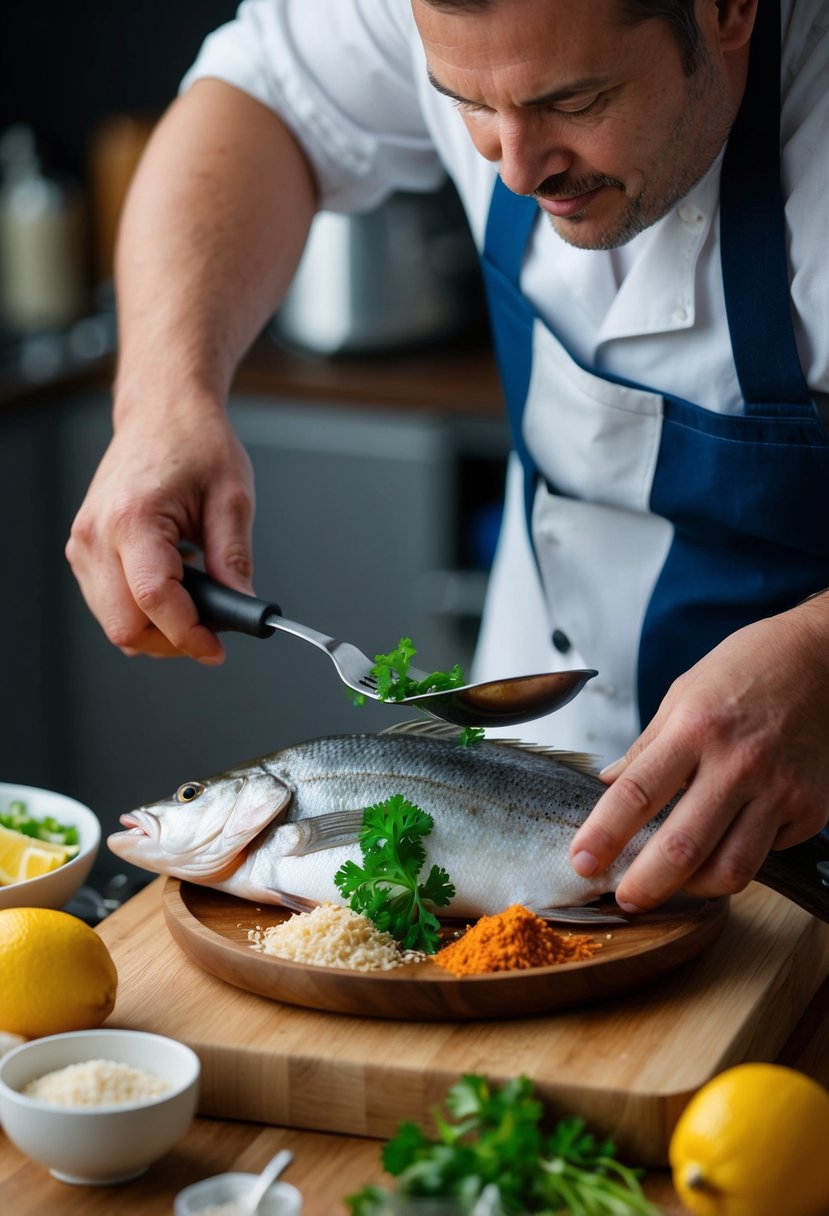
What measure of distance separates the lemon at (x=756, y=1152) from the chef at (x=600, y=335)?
0.26 meters

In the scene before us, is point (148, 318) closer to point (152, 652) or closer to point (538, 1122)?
point (152, 652)

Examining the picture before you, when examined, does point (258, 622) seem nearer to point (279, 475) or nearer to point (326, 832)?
point (326, 832)

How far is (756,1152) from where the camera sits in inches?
38.2

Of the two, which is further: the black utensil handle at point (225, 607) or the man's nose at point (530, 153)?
the black utensil handle at point (225, 607)

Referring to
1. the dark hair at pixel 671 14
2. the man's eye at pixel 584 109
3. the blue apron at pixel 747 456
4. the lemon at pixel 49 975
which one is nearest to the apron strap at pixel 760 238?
the blue apron at pixel 747 456

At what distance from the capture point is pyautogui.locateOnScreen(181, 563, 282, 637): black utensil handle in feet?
4.75

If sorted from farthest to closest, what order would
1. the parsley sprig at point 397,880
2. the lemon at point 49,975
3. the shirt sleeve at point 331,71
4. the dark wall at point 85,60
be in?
the dark wall at point 85,60, the shirt sleeve at point 331,71, the parsley sprig at point 397,880, the lemon at point 49,975

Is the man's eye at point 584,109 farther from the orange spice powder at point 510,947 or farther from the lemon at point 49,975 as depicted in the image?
the lemon at point 49,975

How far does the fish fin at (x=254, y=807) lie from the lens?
1.38 metres

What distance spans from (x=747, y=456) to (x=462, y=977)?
2.02ft

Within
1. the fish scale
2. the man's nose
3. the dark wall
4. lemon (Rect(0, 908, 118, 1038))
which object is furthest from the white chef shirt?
the dark wall

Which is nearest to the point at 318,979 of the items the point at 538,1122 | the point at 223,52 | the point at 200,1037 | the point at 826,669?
the point at 200,1037

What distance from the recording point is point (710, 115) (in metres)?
1.43

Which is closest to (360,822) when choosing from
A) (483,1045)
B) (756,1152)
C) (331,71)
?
(483,1045)
